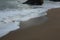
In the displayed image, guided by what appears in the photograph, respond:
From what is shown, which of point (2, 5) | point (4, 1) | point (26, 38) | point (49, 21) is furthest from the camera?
point (4, 1)

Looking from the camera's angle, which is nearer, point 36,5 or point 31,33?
point 31,33

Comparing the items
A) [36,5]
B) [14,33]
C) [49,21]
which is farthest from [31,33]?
[36,5]

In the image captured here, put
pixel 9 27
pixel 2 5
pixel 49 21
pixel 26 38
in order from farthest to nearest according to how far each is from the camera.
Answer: pixel 2 5 → pixel 49 21 → pixel 9 27 → pixel 26 38

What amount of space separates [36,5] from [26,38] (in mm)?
3610

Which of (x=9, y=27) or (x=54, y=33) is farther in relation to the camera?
(x=9, y=27)

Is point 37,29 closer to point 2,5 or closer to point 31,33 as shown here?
point 31,33

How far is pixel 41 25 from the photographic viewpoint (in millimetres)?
3658

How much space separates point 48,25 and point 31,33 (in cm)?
57

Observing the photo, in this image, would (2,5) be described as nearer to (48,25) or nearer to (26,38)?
(48,25)

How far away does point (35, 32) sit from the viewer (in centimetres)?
327

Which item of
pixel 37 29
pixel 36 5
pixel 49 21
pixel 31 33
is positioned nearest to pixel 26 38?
pixel 31 33

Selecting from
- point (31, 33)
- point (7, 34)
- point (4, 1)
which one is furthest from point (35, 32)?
point (4, 1)

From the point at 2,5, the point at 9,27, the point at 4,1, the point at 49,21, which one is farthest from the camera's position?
the point at 4,1

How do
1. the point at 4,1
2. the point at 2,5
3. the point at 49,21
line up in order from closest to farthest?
the point at 49,21
the point at 2,5
the point at 4,1
